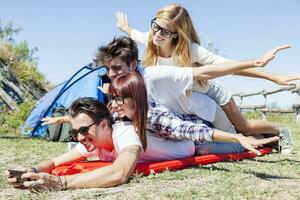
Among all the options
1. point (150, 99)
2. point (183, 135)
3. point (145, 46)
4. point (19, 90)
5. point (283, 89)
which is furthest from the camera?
point (283, 89)

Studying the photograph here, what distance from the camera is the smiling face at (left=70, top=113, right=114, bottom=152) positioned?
2961mm

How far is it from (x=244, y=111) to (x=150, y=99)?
9877mm

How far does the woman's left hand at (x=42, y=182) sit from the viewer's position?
253cm

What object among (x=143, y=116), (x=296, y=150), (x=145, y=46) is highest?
(x=145, y=46)

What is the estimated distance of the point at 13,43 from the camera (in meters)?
12.8

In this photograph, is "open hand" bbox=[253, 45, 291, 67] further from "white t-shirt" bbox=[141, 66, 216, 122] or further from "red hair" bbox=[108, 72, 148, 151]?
"red hair" bbox=[108, 72, 148, 151]

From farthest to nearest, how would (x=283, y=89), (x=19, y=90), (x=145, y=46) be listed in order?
(x=283, y=89), (x=19, y=90), (x=145, y=46)

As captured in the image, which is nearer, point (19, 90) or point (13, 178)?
point (13, 178)

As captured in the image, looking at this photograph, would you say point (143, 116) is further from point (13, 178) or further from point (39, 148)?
point (39, 148)

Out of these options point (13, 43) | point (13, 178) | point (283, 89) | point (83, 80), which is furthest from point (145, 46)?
point (13, 43)

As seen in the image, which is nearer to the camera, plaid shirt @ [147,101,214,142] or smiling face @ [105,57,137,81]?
plaid shirt @ [147,101,214,142]

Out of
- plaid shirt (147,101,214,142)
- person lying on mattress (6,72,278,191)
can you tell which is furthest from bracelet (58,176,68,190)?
plaid shirt (147,101,214,142)

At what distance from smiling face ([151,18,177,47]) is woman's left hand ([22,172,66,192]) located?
1733mm

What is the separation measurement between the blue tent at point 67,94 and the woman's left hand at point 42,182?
155 inches
